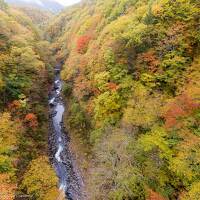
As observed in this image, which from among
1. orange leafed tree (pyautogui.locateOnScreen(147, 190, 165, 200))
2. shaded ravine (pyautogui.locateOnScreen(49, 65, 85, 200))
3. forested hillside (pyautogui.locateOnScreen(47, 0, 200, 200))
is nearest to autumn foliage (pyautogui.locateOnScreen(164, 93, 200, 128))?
forested hillside (pyautogui.locateOnScreen(47, 0, 200, 200))

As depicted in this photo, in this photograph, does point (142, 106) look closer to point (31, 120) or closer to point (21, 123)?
→ point (21, 123)

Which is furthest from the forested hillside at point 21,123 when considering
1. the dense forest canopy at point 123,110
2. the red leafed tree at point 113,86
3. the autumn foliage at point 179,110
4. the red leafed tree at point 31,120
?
A: the autumn foliage at point 179,110

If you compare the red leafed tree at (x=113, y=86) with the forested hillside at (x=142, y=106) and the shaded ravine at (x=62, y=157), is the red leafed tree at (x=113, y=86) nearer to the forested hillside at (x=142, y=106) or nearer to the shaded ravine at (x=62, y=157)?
the forested hillside at (x=142, y=106)

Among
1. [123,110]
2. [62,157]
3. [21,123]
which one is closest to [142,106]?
[123,110]

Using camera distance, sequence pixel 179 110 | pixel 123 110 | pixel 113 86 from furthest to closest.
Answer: pixel 113 86 → pixel 123 110 → pixel 179 110

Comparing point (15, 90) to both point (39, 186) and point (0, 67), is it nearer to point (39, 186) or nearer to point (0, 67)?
point (0, 67)

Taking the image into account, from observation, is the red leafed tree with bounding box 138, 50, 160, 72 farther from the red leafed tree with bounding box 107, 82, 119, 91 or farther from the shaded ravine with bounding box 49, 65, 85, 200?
the shaded ravine with bounding box 49, 65, 85, 200

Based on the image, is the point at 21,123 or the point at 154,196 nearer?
the point at 154,196
